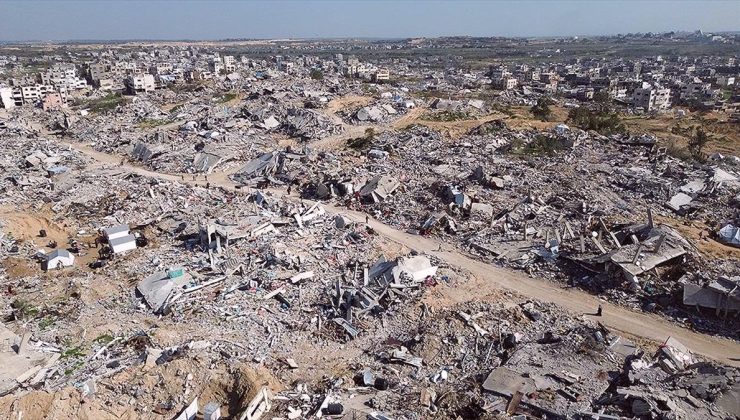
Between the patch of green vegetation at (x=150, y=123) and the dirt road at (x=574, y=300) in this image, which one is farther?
the patch of green vegetation at (x=150, y=123)

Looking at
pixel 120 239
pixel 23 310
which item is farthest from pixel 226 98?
pixel 23 310

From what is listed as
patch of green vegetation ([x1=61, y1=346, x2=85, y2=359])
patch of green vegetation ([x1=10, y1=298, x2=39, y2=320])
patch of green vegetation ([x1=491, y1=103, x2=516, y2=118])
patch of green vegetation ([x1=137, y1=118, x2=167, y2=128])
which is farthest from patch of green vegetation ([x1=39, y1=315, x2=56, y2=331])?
patch of green vegetation ([x1=491, y1=103, x2=516, y2=118])

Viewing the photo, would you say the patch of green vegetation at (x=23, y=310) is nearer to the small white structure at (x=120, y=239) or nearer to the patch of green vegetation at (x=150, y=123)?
the small white structure at (x=120, y=239)

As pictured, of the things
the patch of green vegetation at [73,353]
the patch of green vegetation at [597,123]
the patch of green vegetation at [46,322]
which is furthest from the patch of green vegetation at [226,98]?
the patch of green vegetation at [73,353]

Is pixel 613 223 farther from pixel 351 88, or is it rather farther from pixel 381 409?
pixel 351 88

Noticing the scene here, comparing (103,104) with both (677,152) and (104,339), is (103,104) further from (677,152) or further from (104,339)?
(677,152)

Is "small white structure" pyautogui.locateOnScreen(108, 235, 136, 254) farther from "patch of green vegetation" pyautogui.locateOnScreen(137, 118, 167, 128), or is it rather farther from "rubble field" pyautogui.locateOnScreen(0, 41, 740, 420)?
"patch of green vegetation" pyautogui.locateOnScreen(137, 118, 167, 128)
